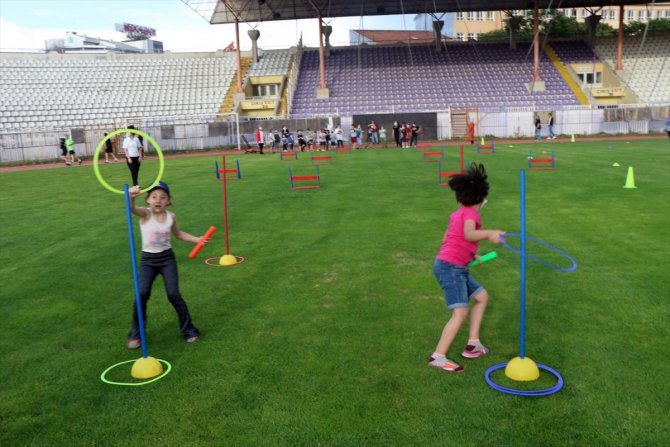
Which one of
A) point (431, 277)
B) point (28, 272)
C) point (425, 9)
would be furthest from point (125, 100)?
point (431, 277)

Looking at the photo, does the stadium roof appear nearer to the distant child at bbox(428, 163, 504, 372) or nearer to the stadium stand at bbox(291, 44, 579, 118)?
→ the stadium stand at bbox(291, 44, 579, 118)

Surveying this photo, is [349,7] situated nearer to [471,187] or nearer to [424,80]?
[424,80]

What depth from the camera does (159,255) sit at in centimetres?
604

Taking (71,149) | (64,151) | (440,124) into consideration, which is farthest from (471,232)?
(440,124)

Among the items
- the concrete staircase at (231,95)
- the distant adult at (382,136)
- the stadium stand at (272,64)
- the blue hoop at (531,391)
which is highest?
the stadium stand at (272,64)

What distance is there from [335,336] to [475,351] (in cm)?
142

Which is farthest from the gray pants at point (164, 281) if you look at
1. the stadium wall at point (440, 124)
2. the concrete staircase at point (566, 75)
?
the concrete staircase at point (566, 75)

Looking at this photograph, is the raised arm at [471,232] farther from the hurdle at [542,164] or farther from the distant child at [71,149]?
the distant child at [71,149]

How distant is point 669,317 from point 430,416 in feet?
11.0

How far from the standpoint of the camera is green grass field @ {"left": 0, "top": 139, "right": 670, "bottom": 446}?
4309mm

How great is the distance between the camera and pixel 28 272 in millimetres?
9000

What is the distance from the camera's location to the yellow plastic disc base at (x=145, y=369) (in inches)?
205

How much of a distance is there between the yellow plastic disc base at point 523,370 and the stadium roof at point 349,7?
149 ft

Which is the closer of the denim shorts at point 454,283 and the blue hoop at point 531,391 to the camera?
the blue hoop at point 531,391
